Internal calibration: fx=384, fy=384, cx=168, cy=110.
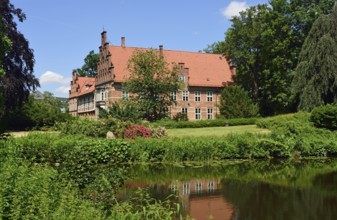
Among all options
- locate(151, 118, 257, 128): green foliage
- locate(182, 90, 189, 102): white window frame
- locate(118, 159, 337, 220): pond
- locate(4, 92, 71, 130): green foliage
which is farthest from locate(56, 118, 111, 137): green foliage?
locate(182, 90, 189, 102): white window frame

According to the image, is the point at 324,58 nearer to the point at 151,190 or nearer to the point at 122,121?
the point at 122,121

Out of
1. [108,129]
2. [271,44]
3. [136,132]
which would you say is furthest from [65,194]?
[271,44]

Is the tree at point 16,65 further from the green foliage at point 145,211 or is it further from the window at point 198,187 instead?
the green foliage at point 145,211

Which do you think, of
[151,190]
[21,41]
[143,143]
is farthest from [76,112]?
[151,190]

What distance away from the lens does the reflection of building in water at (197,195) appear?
946 cm

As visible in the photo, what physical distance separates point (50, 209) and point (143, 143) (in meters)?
13.7

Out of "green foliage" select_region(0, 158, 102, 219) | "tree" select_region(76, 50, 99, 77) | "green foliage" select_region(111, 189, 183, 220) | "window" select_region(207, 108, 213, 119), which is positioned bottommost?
"green foliage" select_region(111, 189, 183, 220)

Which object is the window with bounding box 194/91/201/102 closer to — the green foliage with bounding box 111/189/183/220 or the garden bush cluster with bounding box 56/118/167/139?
the garden bush cluster with bounding box 56/118/167/139

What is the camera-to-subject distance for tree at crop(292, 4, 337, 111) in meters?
32.2

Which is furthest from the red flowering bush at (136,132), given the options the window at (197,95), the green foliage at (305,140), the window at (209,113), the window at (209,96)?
the window at (209,96)

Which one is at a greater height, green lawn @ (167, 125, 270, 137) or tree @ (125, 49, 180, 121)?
tree @ (125, 49, 180, 121)

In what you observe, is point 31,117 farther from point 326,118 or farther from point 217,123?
point 326,118

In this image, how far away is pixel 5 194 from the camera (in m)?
6.32

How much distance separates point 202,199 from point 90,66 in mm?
73168
